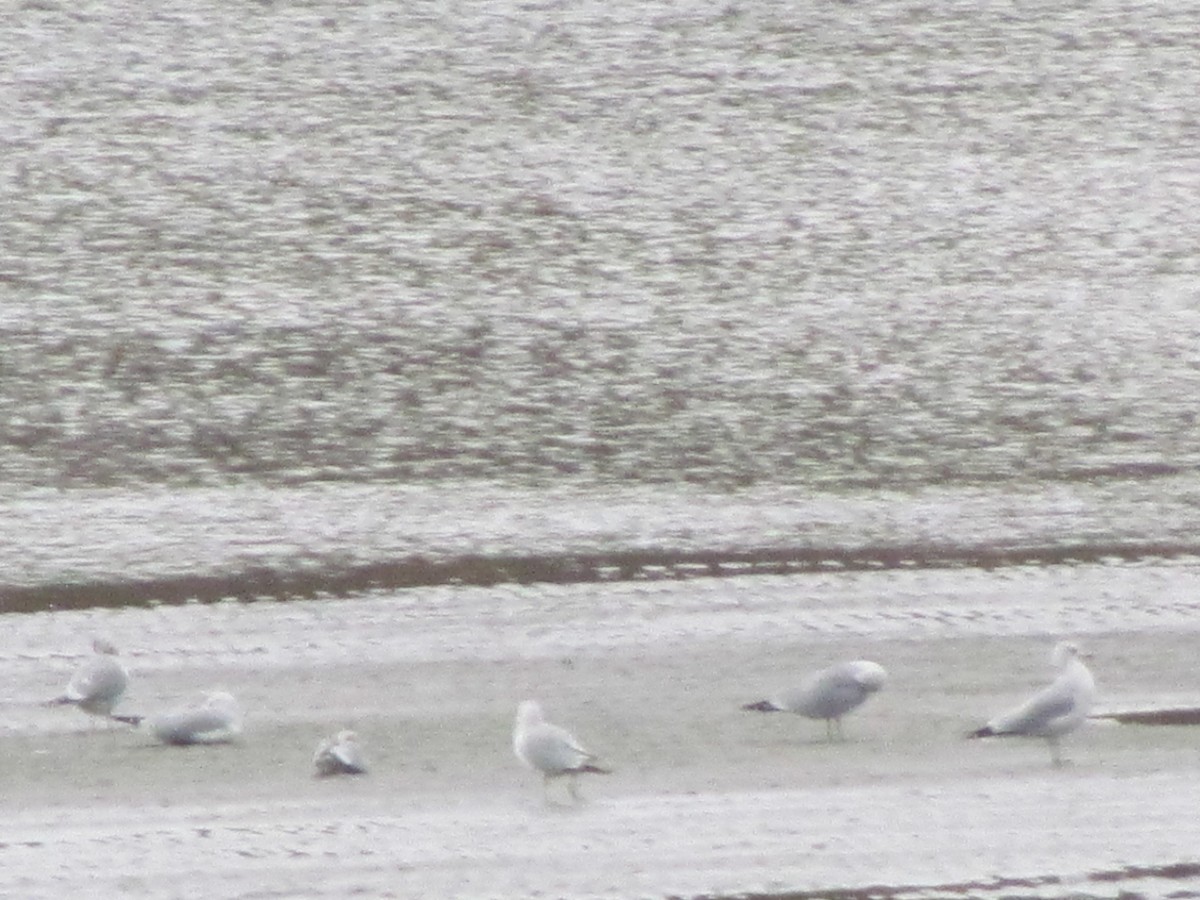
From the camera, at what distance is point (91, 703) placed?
10797 millimetres

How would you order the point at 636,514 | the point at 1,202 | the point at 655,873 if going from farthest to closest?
the point at 1,202 < the point at 636,514 < the point at 655,873

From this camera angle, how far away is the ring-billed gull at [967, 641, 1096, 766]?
9.97 meters

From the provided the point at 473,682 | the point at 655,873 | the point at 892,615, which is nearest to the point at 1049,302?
the point at 892,615

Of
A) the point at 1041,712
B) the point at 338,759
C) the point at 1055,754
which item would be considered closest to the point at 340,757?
the point at 338,759

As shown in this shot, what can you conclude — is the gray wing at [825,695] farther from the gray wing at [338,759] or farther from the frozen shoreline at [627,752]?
the gray wing at [338,759]

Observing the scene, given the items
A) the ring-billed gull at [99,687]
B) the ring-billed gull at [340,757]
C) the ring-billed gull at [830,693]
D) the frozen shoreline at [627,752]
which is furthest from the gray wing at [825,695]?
the ring-billed gull at [99,687]

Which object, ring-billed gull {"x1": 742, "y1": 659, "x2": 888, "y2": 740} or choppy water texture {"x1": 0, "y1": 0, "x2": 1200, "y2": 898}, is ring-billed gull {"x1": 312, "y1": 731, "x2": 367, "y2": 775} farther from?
ring-billed gull {"x1": 742, "y1": 659, "x2": 888, "y2": 740}

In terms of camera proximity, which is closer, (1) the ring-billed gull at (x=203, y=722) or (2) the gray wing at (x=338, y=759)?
(2) the gray wing at (x=338, y=759)

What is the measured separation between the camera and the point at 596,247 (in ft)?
67.7

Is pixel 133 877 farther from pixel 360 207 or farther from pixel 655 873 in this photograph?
pixel 360 207

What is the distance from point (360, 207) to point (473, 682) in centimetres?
1022

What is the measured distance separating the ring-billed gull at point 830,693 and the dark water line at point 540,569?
11.0ft

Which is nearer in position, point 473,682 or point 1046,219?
point 473,682

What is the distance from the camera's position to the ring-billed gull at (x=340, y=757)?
983 centimetres
